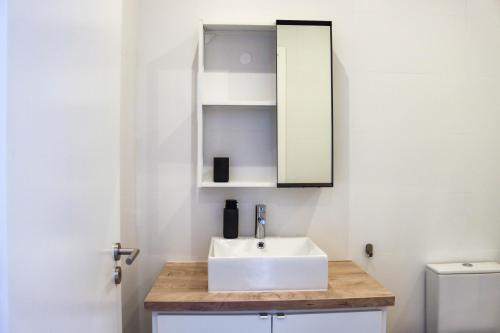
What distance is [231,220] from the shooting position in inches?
62.6

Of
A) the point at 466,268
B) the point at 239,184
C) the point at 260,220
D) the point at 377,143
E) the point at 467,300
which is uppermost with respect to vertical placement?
the point at 377,143

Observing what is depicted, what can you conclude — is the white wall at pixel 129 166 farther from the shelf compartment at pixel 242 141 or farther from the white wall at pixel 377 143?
the shelf compartment at pixel 242 141

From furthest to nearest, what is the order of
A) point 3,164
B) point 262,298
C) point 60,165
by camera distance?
point 262,298
point 60,165
point 3,164

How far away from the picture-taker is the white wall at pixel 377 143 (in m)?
1.64

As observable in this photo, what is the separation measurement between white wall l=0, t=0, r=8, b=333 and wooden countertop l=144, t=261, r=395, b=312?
77cm

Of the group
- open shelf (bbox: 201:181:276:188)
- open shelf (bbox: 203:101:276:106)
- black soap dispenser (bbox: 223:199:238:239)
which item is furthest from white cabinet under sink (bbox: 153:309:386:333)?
open shelf (bbox: 203:101:276:106)

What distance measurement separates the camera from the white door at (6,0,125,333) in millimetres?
509

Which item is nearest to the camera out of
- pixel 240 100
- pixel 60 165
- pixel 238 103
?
pixel 60 165

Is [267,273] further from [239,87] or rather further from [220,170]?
[239,87]

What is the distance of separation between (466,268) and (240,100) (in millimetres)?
1450

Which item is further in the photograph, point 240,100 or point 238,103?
point 240,100

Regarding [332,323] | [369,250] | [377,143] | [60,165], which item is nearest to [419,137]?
[377,143]

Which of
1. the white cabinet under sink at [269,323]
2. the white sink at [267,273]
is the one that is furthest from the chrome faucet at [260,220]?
the white cabinet under sink at [269,323]

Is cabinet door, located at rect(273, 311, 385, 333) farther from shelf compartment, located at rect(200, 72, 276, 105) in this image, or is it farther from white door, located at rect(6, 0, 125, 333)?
shelf compartment, located at rect(200, 72, 276, 105)
